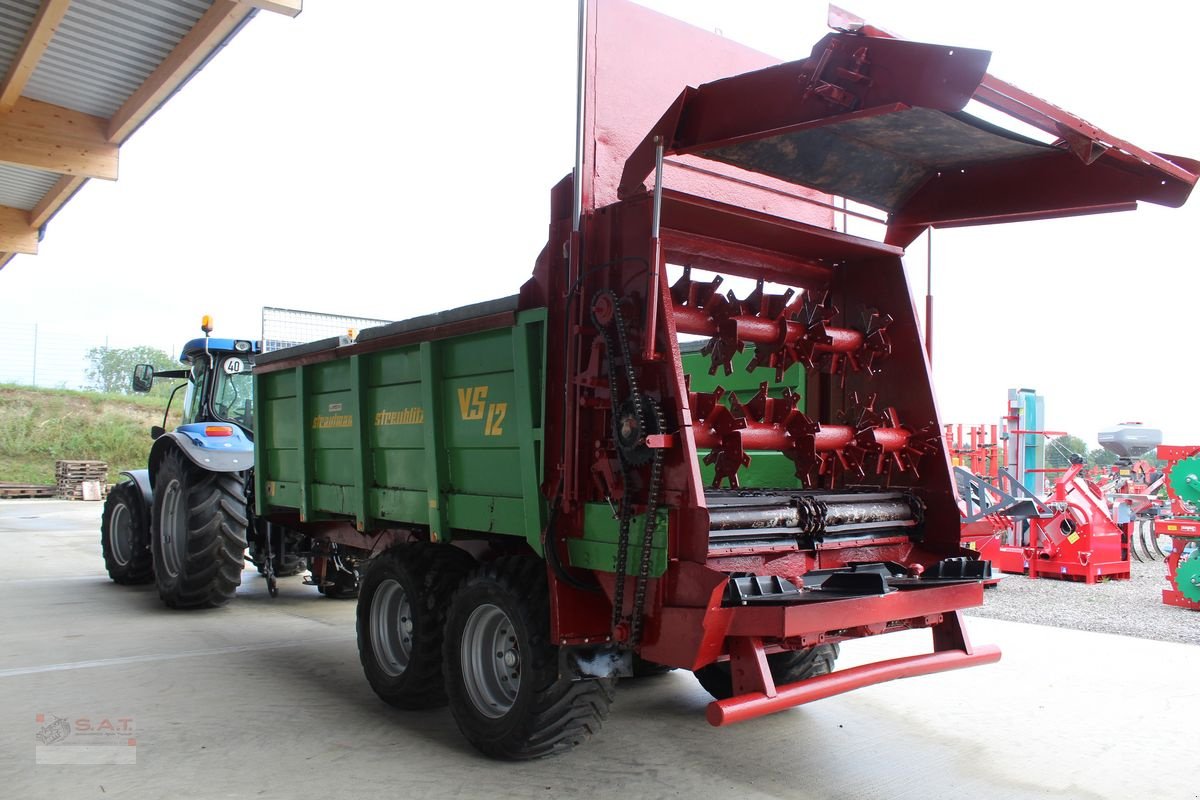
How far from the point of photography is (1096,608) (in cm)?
883

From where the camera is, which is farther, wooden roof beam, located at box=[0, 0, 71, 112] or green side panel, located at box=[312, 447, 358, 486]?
wooden roof beam, located at box=[0, 0, 71, 112]

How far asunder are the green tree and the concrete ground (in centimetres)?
2640

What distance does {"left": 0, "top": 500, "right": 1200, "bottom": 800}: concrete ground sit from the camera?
12.7 ft

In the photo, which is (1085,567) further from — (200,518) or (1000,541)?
(200,518)

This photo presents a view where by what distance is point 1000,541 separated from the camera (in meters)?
11.9

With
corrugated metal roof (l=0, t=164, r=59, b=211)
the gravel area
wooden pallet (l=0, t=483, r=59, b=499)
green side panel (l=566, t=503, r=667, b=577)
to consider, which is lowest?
the gravel area

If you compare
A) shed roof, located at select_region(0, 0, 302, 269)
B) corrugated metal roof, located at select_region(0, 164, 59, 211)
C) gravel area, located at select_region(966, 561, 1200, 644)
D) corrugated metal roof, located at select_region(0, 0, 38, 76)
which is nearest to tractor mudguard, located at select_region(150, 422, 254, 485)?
shed roof, located at select_region(0, 0, 302, 269)

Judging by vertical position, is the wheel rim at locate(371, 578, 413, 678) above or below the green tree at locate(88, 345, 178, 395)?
below

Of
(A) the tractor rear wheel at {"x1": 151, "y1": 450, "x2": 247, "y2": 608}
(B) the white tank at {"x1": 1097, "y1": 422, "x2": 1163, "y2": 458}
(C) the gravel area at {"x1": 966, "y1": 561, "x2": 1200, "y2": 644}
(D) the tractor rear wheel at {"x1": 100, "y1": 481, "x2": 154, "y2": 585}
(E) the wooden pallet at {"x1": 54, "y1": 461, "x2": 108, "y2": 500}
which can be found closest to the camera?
(A) the tractor rear wheel at {"x1": 151, "y1": 450, "x2": 247, "y2": 608}

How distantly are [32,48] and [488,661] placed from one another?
5.96 meters

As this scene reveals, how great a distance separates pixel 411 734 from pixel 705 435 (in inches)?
87.0

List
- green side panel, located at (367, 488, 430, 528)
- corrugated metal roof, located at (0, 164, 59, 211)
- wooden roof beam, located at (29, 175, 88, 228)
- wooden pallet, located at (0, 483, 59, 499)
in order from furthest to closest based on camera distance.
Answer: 1. wooden pallet, located at (0, 483, 59, 499)
2. corrugated metal roof, located at (0, 164, 59, 211)
3. wooden roof beam, located at (29, 175, 88, 228)
4. green side panel, located at (367, 488, 430, 528)

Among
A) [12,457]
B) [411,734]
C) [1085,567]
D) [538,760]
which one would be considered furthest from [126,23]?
[12,457]

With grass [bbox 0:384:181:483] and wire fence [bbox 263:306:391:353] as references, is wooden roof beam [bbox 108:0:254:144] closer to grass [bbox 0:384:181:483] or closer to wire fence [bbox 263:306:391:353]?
wire fence [bbox 263:306:391:353]
